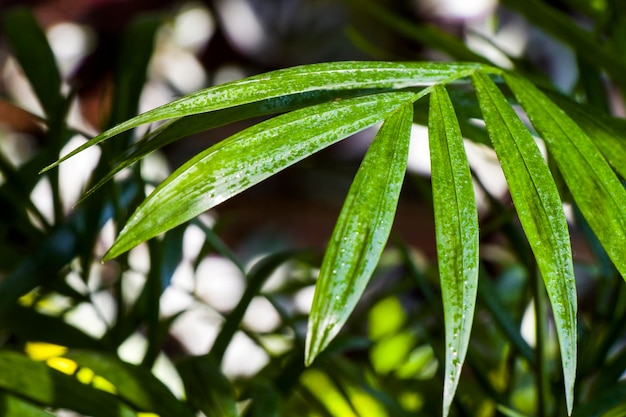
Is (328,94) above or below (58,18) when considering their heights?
below

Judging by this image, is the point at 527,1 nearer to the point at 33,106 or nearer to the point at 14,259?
the point at 14,259

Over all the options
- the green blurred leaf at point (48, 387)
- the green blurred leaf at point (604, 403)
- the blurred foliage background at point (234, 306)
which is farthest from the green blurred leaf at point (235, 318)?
the green blurred leaf at point (604, 403)

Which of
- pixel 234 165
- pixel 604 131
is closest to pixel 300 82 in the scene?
pixel 234 165

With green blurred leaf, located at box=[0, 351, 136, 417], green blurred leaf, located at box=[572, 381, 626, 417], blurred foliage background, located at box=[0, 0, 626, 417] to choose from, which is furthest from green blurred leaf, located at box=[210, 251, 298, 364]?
green blurred leaf, located at box=[572, 381, 626, 417]

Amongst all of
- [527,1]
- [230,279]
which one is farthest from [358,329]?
[230,279]

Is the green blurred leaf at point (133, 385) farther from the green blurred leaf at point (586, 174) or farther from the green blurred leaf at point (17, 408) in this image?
the green blurred leaf at point (586, 174)

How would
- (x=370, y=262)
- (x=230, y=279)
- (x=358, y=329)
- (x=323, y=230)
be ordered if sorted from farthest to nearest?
(x=323, y=230) < (x=230, y=279) < (x=358, y=329) < (x=370, y=262)
